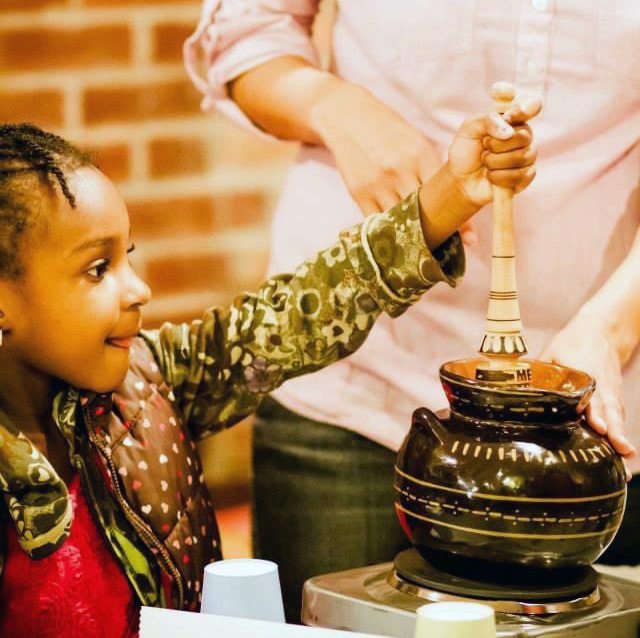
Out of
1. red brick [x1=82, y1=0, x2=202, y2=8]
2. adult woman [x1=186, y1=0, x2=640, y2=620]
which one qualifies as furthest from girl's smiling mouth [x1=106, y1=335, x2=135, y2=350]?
red brick [x1=82, y1=0, x2=202, y2=8]

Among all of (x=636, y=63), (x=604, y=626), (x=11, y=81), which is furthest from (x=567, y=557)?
(x=11, y=81)

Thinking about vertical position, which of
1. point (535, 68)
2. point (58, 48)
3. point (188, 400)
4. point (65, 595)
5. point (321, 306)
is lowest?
point (65, 595)

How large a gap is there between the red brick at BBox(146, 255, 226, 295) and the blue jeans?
44.3 inches

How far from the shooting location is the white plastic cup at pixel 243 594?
3.07 ft

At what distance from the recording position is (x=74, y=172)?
4.03 feet

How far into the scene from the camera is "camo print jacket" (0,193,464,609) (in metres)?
1.19

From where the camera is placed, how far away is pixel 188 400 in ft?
4.53

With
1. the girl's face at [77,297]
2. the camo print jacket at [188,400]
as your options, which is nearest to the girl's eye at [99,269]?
the girl's face at [77,297]

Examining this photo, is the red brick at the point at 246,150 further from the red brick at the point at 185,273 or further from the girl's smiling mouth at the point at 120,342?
the girl's smiling mouth at the point at 120,342

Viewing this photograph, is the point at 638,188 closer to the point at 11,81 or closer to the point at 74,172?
the point at 74,172

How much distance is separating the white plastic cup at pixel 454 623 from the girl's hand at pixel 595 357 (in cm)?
31

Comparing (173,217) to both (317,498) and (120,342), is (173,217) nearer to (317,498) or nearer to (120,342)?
(317,498)

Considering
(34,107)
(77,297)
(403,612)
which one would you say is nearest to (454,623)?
(403,612)

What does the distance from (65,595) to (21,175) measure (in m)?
0.39
